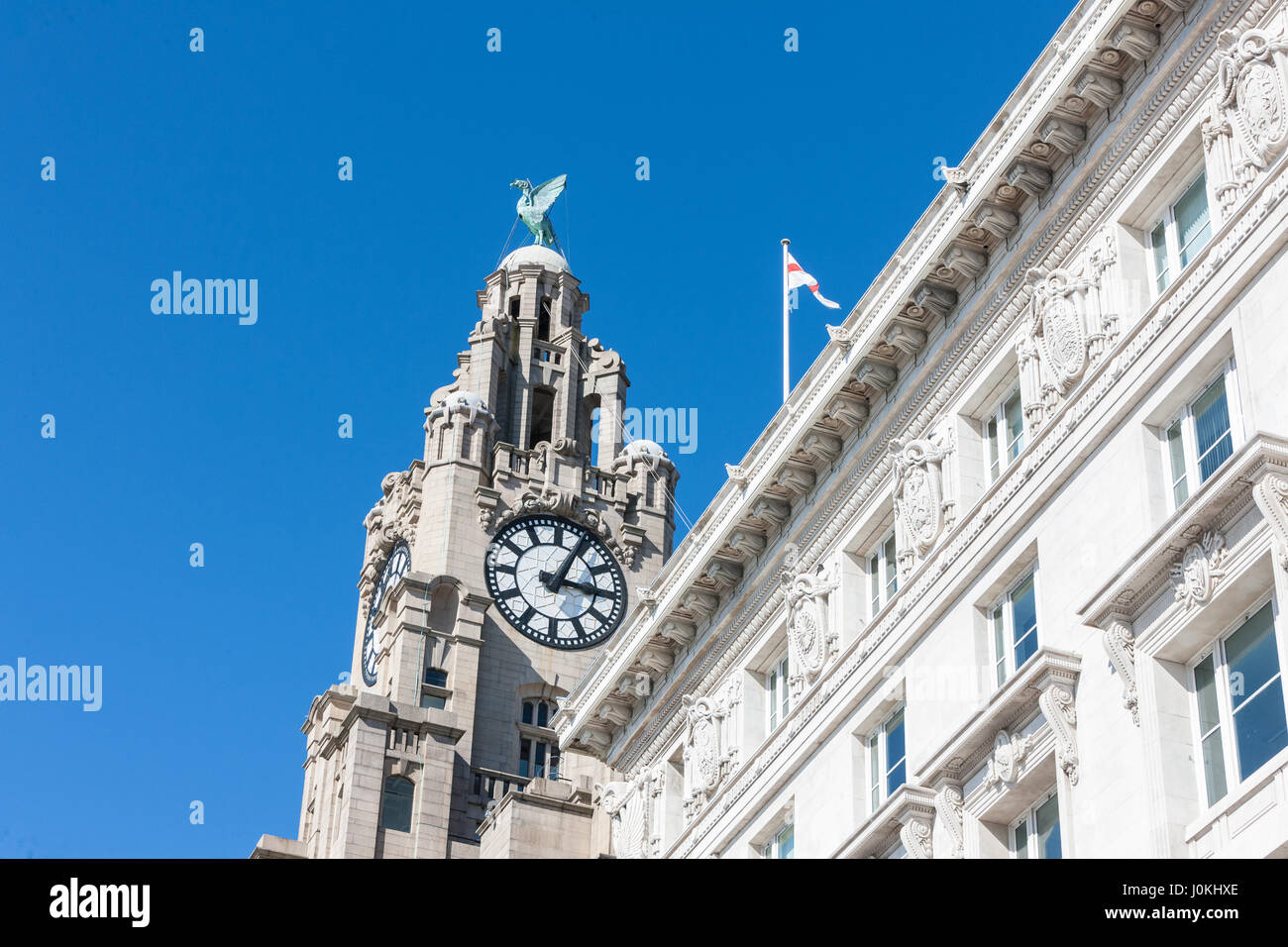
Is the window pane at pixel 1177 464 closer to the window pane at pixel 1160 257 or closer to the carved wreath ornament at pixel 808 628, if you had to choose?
the window pane at pixel 1160 257

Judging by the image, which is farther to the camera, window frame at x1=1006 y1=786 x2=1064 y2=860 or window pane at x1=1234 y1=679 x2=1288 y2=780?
window frame at x1=1006 y1=786 x2=1064 y2=860

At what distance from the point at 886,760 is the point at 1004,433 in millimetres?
6176

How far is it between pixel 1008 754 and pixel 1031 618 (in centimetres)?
260

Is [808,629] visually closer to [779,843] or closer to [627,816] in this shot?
[779,843]

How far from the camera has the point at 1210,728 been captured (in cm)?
3098

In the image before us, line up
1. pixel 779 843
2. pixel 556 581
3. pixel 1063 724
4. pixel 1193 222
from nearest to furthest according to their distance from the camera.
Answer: pixel 1063 724
pixel 1193 222
pixel 779 843
pixel 556 581

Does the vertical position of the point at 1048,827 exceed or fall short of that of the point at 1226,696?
it falls short

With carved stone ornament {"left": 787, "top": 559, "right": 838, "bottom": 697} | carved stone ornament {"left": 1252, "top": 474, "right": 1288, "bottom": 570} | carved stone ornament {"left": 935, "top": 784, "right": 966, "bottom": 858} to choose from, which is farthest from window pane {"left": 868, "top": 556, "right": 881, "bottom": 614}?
carved stone ornament {"left": 1252, "top": 474, "right": 1288, "bottom": 570}

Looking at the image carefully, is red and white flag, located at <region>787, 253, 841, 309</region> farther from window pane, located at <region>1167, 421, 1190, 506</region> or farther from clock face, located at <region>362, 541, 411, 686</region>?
clock face, located at <region>362, 541, 411, 686</region>

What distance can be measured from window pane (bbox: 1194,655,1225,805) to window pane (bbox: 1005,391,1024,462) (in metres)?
7.79

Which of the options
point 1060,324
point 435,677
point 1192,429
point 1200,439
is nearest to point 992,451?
point 1060,324

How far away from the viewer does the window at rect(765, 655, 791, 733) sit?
4569cm

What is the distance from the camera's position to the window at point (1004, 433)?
128ft
